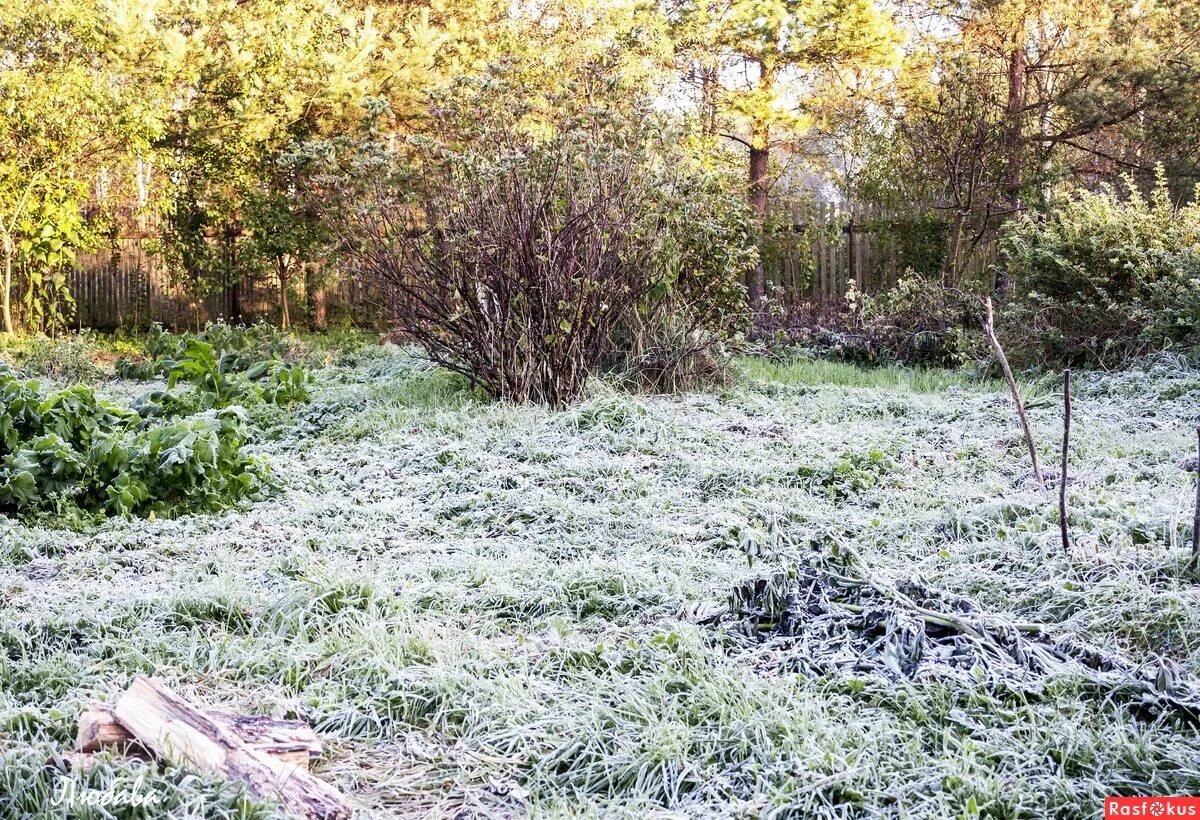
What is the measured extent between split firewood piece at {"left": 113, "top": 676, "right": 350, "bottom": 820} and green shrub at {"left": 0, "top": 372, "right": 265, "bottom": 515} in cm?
206

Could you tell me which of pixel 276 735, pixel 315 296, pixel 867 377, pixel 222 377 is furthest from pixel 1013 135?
pixel 276 735

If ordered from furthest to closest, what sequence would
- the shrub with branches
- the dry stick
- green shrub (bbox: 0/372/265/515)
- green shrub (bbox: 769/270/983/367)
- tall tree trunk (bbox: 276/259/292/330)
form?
tall tree trunk (bbox: 276/259/292/330)
green shrub (bbox: 769/270/983/367)
the shrub with branches
green shrub (bbox: 0/372/265/515)
the dry stick

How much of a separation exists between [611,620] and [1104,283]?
653 centimetres

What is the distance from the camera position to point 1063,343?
7.46m

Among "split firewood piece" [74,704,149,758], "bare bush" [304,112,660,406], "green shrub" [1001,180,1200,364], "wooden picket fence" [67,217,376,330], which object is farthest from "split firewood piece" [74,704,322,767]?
"wooden picket fence" [67,217,376,330]

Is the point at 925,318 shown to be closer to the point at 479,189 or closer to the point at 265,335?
the point at 479,189

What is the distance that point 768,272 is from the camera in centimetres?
1289

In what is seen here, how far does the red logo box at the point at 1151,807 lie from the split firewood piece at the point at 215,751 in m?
1.37

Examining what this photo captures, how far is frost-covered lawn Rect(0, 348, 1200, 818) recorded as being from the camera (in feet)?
5.94

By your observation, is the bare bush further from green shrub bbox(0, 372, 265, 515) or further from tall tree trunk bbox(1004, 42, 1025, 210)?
tall tree trunk bbox(1004, 42, 1025, 210)

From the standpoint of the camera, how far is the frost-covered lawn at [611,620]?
181 centimetres

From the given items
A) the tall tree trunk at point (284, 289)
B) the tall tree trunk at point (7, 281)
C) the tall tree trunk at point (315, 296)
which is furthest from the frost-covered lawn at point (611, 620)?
the tall tree trunk at point (315, 296)

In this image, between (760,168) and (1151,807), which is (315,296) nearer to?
(760,168)

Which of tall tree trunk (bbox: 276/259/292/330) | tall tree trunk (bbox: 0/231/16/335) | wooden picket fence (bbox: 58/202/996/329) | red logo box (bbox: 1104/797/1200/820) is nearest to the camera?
red logo box (bbox: 1104/797/1200/820)
